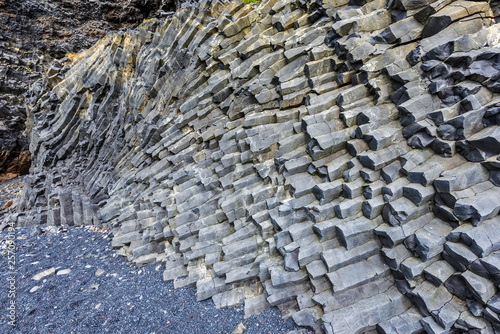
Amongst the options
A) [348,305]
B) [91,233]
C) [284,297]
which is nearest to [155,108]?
[91,233]

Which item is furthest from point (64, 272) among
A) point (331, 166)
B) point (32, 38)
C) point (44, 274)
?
point (32, 38)

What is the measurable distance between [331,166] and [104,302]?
5808mm

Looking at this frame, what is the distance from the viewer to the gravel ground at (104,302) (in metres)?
4.62

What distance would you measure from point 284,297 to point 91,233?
310 inches

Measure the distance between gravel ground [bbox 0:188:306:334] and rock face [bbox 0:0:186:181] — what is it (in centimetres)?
1790

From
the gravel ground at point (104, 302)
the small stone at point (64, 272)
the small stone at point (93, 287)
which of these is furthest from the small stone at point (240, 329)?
the small stone at point (64, 272)

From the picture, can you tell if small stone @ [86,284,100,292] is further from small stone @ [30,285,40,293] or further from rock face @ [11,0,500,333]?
small stone @ [30,285,40,293]

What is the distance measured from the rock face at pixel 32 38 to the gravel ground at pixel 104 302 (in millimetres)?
17898

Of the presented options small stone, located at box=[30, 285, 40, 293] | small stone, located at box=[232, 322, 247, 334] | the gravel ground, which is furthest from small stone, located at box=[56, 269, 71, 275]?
small stone, located at box=[232, 322, 247, 334]

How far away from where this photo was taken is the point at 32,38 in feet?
63.4

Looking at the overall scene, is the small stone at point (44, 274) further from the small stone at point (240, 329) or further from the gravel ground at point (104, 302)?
the small stone at point (240, 329)

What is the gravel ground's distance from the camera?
4.62 m

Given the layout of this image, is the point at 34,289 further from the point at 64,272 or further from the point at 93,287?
the point at 93,287

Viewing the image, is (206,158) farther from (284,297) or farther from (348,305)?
(348,305)
